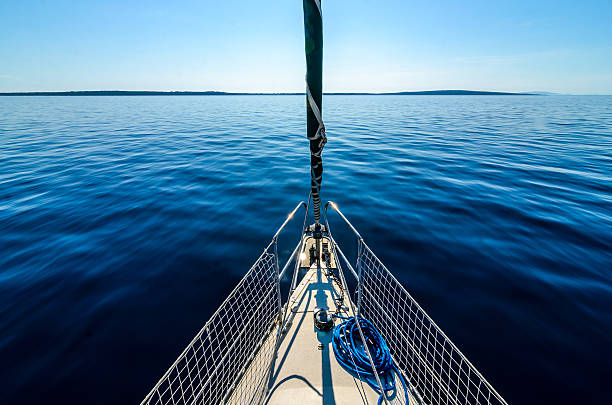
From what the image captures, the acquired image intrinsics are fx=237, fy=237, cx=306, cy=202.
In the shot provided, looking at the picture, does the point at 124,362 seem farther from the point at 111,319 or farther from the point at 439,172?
the point at 439,172

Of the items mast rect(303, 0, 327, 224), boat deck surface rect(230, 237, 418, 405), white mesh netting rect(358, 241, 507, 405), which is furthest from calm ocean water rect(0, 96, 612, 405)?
mast rect(303, 0, 327, 224)

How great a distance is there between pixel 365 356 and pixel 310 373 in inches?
34.1

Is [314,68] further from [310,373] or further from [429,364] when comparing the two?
[429,364]

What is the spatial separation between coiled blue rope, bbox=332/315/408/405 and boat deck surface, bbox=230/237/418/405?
0.34 feet

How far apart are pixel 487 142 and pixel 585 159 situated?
6157 mm

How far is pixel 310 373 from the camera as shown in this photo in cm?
354

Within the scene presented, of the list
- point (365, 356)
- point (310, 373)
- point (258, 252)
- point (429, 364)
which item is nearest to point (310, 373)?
point (310, 373)

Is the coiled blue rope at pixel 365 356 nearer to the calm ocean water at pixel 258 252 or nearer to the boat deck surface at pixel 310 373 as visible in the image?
the boat deck surface at pixel 310 373

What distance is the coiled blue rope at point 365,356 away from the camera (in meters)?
3.41

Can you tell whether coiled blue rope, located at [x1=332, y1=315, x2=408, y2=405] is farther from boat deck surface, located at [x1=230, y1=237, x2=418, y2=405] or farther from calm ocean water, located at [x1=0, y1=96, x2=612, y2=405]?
calm ocean water, located at [x1=0, y1=96, x2=612, y2=405]

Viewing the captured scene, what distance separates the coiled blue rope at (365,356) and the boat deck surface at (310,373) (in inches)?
4.0

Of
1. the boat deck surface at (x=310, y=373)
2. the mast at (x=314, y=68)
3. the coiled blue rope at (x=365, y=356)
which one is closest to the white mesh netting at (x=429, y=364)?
the coiled blue rope at (x=365, y=356)

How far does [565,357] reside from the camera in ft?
15.2

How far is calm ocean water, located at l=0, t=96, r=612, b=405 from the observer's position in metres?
4.59
